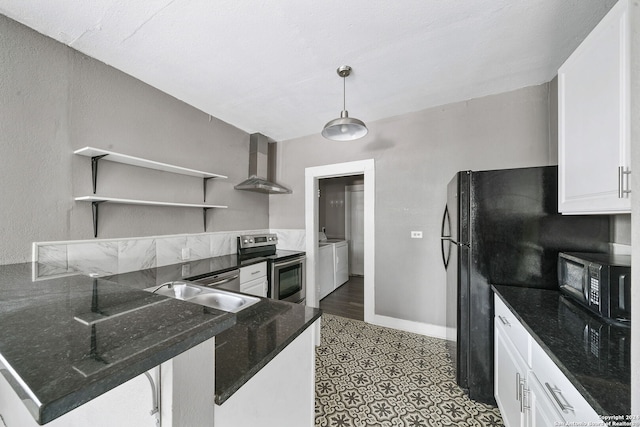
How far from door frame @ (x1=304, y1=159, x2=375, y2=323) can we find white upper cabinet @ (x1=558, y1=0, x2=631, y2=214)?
1778 mm

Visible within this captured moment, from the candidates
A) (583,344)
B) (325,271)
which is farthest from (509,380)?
(325,271)

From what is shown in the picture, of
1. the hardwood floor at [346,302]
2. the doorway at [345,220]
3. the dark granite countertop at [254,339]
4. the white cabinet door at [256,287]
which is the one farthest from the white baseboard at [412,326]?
the dark granite countertop at [254,339]

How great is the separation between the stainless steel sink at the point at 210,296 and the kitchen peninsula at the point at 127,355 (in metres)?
0.36

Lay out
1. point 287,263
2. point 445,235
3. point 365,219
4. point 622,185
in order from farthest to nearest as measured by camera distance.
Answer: point 365,219, point 287,263, point 445,235, point 622,185

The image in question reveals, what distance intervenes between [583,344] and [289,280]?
2.49 m

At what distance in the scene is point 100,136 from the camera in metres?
1.91

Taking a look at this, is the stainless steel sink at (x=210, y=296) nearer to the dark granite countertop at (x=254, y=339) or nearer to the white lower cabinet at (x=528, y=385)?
the dark granite countertop at (x=254, y=339)

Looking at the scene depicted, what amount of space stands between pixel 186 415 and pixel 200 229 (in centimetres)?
241

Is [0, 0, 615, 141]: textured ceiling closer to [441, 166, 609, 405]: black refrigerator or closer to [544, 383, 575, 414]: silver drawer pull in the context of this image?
[441, 166, 609, 405]: black refrigerator

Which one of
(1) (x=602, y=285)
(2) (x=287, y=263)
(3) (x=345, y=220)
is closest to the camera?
(1) (x=602, y=285)

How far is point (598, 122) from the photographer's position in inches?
44.0

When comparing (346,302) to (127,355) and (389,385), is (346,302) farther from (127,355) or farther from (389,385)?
(127,355)

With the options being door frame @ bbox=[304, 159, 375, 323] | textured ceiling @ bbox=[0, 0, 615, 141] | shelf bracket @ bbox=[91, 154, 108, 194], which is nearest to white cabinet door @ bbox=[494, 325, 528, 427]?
door frame @ bbox=[304, 159, 375, 323]

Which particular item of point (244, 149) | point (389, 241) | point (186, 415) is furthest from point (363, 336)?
point (244, 149)
